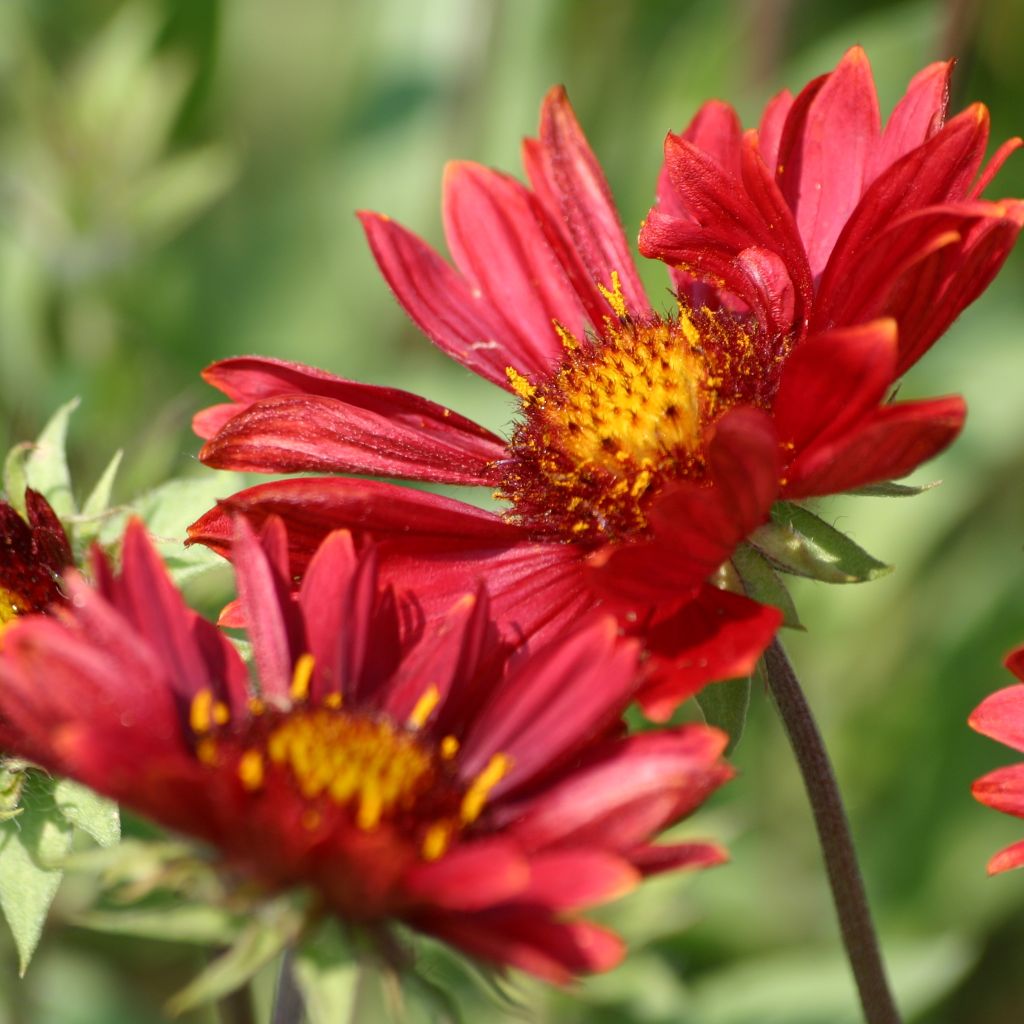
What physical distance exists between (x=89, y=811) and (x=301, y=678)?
236 millimetres

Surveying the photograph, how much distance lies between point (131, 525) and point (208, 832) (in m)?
0.25

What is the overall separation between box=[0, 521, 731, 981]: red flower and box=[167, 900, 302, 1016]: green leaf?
28 mm

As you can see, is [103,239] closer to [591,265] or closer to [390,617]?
[591,265]

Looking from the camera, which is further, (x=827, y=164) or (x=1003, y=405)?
(x=1003, y=405)

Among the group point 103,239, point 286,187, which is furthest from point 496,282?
point 286,187

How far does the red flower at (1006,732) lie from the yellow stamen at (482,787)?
39 cm

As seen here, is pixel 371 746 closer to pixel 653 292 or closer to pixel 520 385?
pixel 520 385

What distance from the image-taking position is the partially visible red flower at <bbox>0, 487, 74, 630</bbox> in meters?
1.41

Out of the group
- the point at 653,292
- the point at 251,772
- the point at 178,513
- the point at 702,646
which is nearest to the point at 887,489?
the point at 702,646

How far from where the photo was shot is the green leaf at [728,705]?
1228 millimetres

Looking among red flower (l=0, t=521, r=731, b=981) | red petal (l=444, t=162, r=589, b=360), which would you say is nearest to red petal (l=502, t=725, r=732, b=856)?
red flower (l=0, t=521, r=731, b=981)

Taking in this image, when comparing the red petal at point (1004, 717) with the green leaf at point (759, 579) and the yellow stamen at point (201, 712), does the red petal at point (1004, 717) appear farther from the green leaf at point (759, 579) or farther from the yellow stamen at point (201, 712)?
the yellow stamen at point (201, 712)

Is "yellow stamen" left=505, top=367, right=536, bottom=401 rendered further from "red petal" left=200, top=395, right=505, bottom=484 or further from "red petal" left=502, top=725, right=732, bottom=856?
"red petal" left=502, top=725, right=732, bottom=856

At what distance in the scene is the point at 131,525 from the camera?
1.14 meters
